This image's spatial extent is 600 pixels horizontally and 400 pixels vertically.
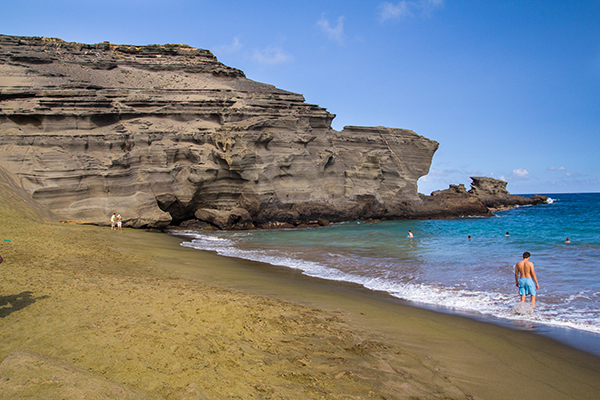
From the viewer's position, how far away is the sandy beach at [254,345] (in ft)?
10.6

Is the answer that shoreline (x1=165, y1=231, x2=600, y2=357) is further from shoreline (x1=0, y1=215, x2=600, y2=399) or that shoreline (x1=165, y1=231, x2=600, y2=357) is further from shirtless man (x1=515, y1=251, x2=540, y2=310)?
shirtless man (x1=515, y1=251, x2=540, y2=310)

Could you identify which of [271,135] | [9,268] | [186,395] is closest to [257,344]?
[186,395]

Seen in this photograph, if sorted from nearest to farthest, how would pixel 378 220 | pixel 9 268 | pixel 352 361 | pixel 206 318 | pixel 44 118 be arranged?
1. pixel 352 361
2. pixel 206 318
3. pixel 9 268
4. pixel 44 118
5. pixel 378 220

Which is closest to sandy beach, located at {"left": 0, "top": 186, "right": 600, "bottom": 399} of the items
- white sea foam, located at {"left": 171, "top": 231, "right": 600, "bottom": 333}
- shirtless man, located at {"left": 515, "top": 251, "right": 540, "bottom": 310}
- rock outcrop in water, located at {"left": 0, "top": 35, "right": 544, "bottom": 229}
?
white sea foam, located at {"left": 171, "top": 231, "right": 600, "bottom": 333}

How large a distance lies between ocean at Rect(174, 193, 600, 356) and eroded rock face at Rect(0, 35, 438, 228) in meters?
6.43

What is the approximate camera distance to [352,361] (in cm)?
403

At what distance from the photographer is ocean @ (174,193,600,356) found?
21.1ft

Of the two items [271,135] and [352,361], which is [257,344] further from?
[271,135]

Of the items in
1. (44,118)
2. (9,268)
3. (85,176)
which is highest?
(44,118)

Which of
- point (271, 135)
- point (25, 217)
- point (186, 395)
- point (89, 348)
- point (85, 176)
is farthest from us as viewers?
point (271, 135)

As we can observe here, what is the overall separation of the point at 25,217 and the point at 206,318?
13093mm

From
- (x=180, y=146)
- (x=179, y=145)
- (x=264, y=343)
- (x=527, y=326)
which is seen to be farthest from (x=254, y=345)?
(x=179, y=145)

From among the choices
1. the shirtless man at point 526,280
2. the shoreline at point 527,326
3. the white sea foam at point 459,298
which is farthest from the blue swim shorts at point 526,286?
the shoreline at point 527,326

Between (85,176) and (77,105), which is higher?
(77,105)
